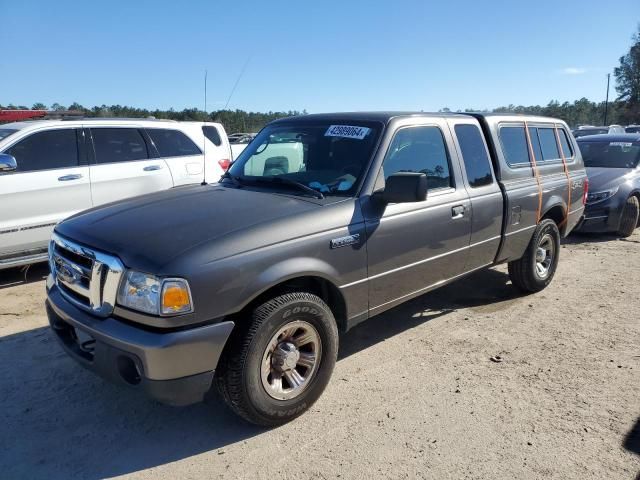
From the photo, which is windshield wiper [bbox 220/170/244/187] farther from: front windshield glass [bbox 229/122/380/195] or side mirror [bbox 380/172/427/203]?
side mirror [bbox 380/172/427/203]

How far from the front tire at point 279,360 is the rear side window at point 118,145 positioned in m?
4.51

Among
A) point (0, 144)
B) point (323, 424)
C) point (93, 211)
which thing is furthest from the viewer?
point (0, 144)

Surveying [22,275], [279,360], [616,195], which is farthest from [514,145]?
[22,275]

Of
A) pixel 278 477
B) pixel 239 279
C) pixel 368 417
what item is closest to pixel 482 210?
pixel 368 417

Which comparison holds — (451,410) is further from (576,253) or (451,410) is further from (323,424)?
(576,253)

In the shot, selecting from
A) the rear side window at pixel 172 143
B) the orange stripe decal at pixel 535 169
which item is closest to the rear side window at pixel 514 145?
the orange stripe decal at pixel 535 169

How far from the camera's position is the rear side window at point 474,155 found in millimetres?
4324

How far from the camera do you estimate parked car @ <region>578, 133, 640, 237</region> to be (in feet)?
26.8

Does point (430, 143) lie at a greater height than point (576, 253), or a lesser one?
greater

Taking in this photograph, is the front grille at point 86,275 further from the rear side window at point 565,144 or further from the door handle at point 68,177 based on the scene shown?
the rear side window at point 565,144

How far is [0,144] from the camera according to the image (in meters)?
5.54

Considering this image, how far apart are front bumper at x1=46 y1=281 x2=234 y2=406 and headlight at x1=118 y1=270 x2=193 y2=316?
0.39ft

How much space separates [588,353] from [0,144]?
636cm

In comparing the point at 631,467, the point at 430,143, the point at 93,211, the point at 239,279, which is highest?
the point at 430,143
